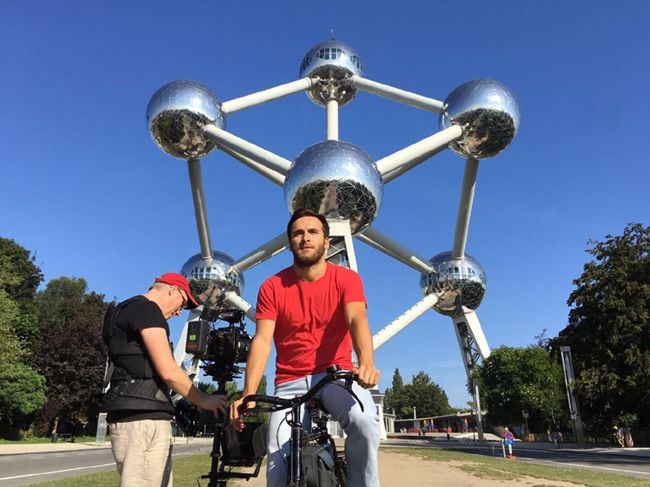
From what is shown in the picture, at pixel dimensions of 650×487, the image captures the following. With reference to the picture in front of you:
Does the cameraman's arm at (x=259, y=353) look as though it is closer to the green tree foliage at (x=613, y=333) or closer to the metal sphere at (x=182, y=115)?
the metal sphere at (x=182, y=115)

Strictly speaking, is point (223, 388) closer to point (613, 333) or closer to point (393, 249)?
point (393, 249)

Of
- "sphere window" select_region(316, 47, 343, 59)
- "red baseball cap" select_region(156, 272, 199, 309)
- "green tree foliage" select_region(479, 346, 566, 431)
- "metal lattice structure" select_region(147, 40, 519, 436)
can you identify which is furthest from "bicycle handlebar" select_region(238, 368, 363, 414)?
"green tree foliage" select_region(479, 346, 566, 431)

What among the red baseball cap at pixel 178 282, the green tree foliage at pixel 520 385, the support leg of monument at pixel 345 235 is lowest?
the red baseball cap at pixel 178 282

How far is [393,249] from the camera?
29.8 metres

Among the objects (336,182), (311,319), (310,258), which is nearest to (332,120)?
(336,182)

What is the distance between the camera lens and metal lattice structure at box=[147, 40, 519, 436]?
19.9 meters

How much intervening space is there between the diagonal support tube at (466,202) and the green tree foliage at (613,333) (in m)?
10.6

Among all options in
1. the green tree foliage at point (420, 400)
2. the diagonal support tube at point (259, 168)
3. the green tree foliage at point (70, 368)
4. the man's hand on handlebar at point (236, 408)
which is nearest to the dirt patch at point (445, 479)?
the man's hand on handlebar at point (236, 408)

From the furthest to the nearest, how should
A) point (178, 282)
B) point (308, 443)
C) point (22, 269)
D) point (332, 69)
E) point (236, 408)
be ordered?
1. point (22, 269)
2. point (332, 69)
3. point (178, 282)
4. point (236, 408)
5. point (308, 443)

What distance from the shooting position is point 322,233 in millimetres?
3436

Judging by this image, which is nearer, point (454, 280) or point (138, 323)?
point (138, 323)

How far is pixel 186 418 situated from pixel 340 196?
1613 centimetres

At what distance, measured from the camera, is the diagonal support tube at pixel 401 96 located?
26.2 meters

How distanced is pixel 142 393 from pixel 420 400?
10909 centimetres
